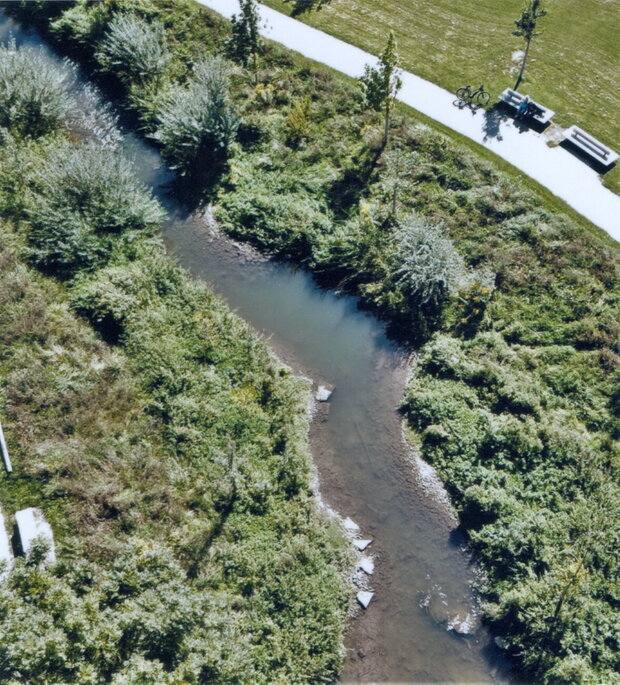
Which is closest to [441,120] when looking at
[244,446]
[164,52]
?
[164,52]

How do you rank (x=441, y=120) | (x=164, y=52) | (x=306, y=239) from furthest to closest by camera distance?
1. (x=164, y=52)
2. (x=441, y=120)
3. (x=306, y=239)

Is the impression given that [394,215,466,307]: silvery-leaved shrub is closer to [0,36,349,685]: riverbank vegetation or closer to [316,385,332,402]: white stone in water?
[316,385,332,402]: white stone in water

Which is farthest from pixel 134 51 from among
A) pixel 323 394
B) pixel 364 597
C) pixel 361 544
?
pixel 364 597

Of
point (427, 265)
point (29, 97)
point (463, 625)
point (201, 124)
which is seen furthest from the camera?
point (29, 97)

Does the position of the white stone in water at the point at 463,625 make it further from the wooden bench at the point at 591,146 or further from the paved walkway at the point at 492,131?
the wooden bench at the point at 591,146

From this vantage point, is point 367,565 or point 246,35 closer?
point 367,565

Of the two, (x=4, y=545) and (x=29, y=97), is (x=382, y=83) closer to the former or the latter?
(x=29, y=97)

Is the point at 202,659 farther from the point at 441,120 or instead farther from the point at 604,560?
the point at 441,120

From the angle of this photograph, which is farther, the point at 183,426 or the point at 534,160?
the point at 534,160
